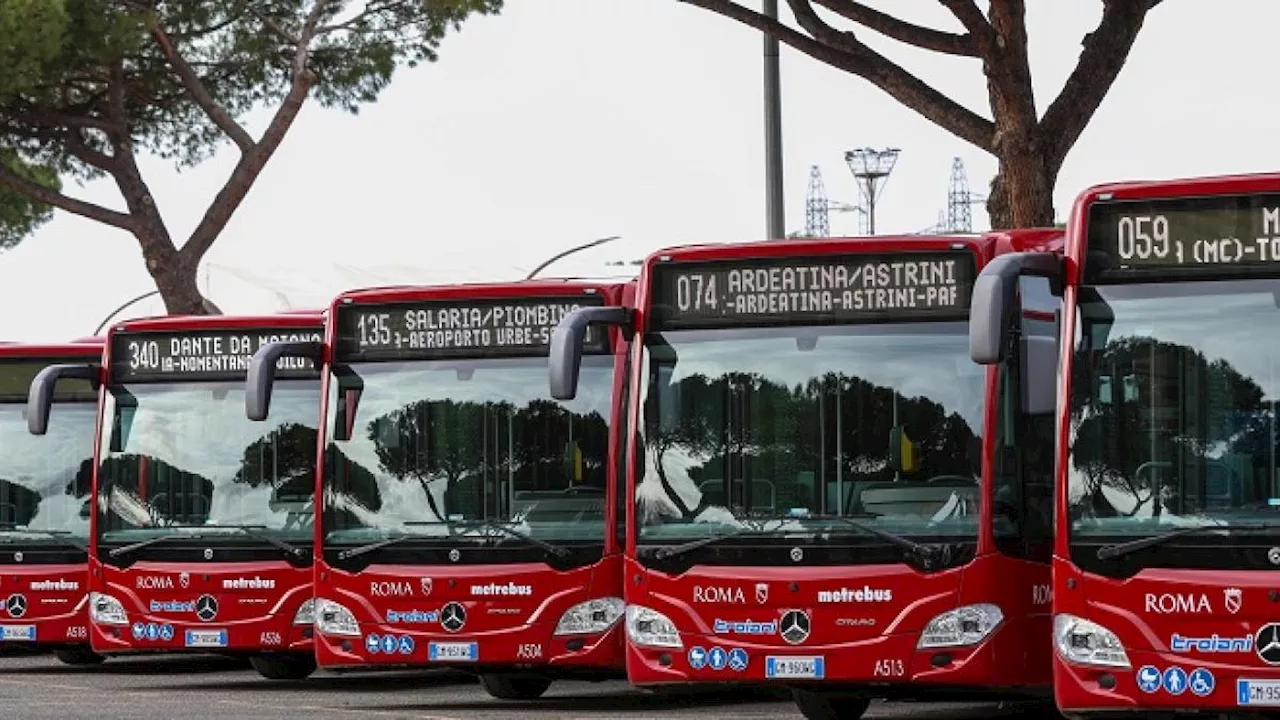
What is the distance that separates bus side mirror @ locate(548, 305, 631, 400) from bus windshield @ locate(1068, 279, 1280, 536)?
2821 millimetres

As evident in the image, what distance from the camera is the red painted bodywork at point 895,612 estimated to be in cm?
1471

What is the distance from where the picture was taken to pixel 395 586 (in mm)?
17875

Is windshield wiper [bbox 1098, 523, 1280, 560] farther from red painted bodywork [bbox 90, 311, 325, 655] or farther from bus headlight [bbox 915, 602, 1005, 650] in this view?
red painted bodywork [bbox 90, 311, 325, 655]

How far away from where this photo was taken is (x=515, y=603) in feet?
57.8

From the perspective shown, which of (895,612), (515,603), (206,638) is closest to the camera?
(895,612)

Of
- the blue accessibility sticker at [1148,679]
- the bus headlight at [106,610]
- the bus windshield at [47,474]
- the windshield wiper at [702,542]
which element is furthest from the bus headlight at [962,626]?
the bus windshield at [47,474]

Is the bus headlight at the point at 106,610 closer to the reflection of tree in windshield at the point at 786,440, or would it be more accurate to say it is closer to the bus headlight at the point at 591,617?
the bus headlight at the point at 591,617

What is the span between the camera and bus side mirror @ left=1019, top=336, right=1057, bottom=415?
14.2 metres

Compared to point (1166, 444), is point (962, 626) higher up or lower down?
lower down

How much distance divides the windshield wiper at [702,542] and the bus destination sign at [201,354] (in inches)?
232

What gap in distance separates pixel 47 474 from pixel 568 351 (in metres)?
9.30

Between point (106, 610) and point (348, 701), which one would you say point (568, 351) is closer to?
point (348, 701)

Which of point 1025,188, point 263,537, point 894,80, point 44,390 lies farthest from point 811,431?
point 894,80

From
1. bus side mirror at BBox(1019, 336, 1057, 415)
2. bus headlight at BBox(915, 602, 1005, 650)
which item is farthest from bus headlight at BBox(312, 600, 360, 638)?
bus side mirror at BBox(1019, 336, 1057, 415)
